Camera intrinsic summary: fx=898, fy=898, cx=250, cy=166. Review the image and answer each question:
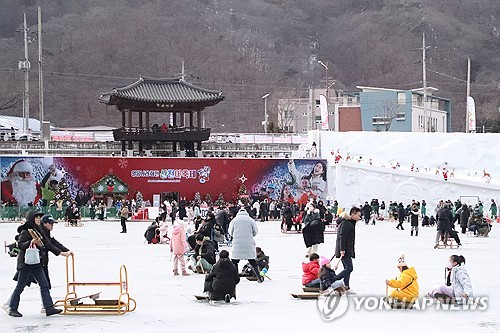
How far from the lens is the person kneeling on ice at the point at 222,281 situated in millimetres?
11547

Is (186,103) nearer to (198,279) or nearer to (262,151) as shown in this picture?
(262,151)

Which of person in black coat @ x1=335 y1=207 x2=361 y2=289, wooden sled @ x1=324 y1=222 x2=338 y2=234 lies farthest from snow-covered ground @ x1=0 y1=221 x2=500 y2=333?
wooden sled @ x1=324 y1=222 x2=338 y2=234

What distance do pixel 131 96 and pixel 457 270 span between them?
34482 mm

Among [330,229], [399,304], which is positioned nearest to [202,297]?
[399,304]

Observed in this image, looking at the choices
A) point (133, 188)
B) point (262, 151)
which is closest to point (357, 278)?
point (133, 188)

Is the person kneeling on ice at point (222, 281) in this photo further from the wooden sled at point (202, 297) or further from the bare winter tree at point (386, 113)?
the bare winter tree at point (386, 113)

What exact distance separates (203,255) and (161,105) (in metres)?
30.8

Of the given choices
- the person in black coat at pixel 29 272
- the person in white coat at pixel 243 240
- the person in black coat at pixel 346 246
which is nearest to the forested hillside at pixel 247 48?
the person in white coat at pixel 243 240

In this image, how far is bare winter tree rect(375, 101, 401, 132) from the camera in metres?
61.3

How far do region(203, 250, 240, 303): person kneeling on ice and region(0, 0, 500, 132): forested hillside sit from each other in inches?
2555

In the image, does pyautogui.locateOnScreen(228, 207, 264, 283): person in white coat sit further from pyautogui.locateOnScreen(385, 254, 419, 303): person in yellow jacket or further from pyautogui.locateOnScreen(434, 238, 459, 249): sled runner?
pyautogui.locateOnScreen(434, 238, 459, 249): sled runner

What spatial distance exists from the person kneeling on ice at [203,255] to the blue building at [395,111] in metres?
45.6

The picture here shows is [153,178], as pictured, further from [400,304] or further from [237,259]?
[400,304]

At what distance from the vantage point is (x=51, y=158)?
4022 centimetres
